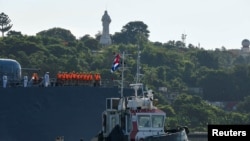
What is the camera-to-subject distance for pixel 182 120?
155 meters

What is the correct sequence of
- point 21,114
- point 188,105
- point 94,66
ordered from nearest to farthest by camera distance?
point 21,114 → point 188,105 → point 94,66

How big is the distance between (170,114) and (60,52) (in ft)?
142

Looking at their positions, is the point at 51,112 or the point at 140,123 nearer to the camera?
the point at 140,123

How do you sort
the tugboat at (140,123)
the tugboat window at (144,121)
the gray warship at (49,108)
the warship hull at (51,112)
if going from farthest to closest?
the gray warship at (49,108)
the warship hull at (51,112)
the tugboat window at (144,121)
the tugboat at (140,123)

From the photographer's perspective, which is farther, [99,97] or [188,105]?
[188,105]

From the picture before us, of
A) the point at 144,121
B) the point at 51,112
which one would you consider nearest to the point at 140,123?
the point at 144,121

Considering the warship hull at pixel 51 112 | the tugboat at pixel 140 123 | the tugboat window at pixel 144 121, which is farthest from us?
the warship hull at pixel 51 112

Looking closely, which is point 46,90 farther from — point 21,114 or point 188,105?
point 188,105

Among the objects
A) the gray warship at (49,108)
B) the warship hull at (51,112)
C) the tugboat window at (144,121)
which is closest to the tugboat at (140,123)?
the tugboat window at (144,121)

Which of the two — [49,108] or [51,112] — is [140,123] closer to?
[51,112]

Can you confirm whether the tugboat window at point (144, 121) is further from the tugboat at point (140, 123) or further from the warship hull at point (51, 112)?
the warship hull at point (51, 112)

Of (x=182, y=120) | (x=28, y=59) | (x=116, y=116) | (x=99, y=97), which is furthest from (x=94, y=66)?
(x=116, y=116)

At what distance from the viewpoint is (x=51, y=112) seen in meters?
94.2

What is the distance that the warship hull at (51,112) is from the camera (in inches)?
3615
